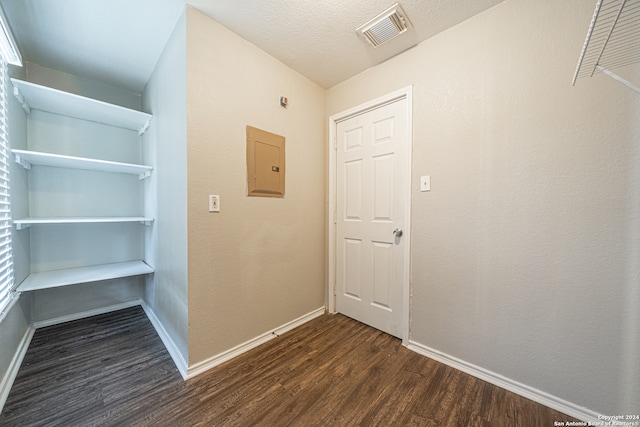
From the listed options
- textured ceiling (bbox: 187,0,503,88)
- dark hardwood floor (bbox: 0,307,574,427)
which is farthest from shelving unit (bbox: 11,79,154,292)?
textured ceiling (bbox: 187,0,503,88)

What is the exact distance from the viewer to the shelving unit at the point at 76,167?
6.03ft

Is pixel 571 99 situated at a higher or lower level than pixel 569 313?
higher

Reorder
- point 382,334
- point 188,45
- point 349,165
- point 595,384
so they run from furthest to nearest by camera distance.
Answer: point 349,165, point 382,334, point 188,45, point 595,384

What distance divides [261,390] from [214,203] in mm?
1265

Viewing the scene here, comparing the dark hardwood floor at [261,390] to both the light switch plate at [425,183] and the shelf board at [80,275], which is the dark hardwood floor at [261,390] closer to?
the shelf board at [80,275]

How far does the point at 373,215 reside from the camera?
2176 mm

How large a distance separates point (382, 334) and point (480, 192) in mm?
1450

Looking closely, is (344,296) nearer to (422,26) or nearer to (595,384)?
(595,384)

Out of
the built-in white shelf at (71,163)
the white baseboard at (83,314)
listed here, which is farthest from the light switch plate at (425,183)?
the white baseboard at (83,314)

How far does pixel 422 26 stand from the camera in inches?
66.1

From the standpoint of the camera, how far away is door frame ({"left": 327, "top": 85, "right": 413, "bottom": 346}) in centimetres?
189

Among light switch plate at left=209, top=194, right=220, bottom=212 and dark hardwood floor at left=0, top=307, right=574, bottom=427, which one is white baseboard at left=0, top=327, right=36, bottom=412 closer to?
dark hardwood floor at left=0, top=307, right=574, bottom=427

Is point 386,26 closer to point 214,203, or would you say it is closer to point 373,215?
point 373,215

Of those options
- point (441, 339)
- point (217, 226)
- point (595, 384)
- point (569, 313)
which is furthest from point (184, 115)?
point (595, 384)
